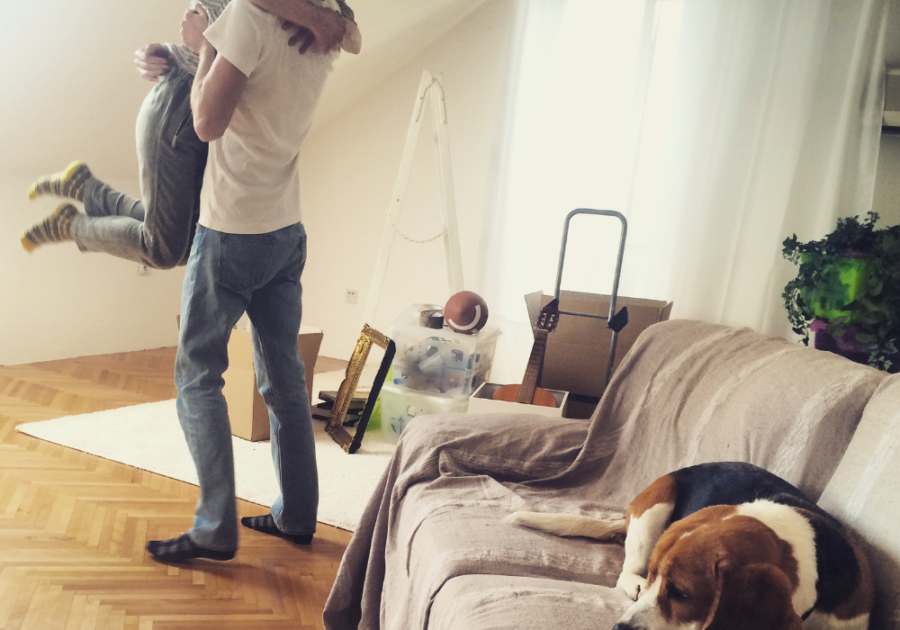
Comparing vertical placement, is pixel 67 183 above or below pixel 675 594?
above

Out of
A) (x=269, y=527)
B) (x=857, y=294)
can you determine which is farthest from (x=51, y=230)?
(x=857, y=294)

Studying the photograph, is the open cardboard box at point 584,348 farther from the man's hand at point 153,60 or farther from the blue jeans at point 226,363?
the man's hand at point 153,60

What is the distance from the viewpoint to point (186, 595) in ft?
4.74

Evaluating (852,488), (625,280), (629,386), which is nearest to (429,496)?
(629,386)

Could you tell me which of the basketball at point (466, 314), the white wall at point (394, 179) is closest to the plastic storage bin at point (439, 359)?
the basketball at point (466, 314)

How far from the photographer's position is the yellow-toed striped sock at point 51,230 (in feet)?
5.02

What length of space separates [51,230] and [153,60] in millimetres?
466

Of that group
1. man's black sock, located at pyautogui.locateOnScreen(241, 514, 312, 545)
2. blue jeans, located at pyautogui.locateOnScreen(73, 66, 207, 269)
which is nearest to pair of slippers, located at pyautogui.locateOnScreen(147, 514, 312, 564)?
man's black sock, located at pyautogui.locateOnScreen(241, 514, 312, 545)

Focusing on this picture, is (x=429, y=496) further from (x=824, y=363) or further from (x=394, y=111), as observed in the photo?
(x=394, y=111)

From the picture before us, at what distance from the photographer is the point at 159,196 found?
1.43 metres

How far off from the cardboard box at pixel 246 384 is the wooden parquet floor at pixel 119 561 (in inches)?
16.6

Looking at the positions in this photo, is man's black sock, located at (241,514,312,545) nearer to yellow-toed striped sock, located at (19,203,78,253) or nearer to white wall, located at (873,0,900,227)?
yellow-toed striped sock, located at (19,203,78,253)

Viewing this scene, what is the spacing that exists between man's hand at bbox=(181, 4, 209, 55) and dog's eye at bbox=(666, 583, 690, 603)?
50.7 inches

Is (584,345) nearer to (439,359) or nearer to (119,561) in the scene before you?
(439,359)
